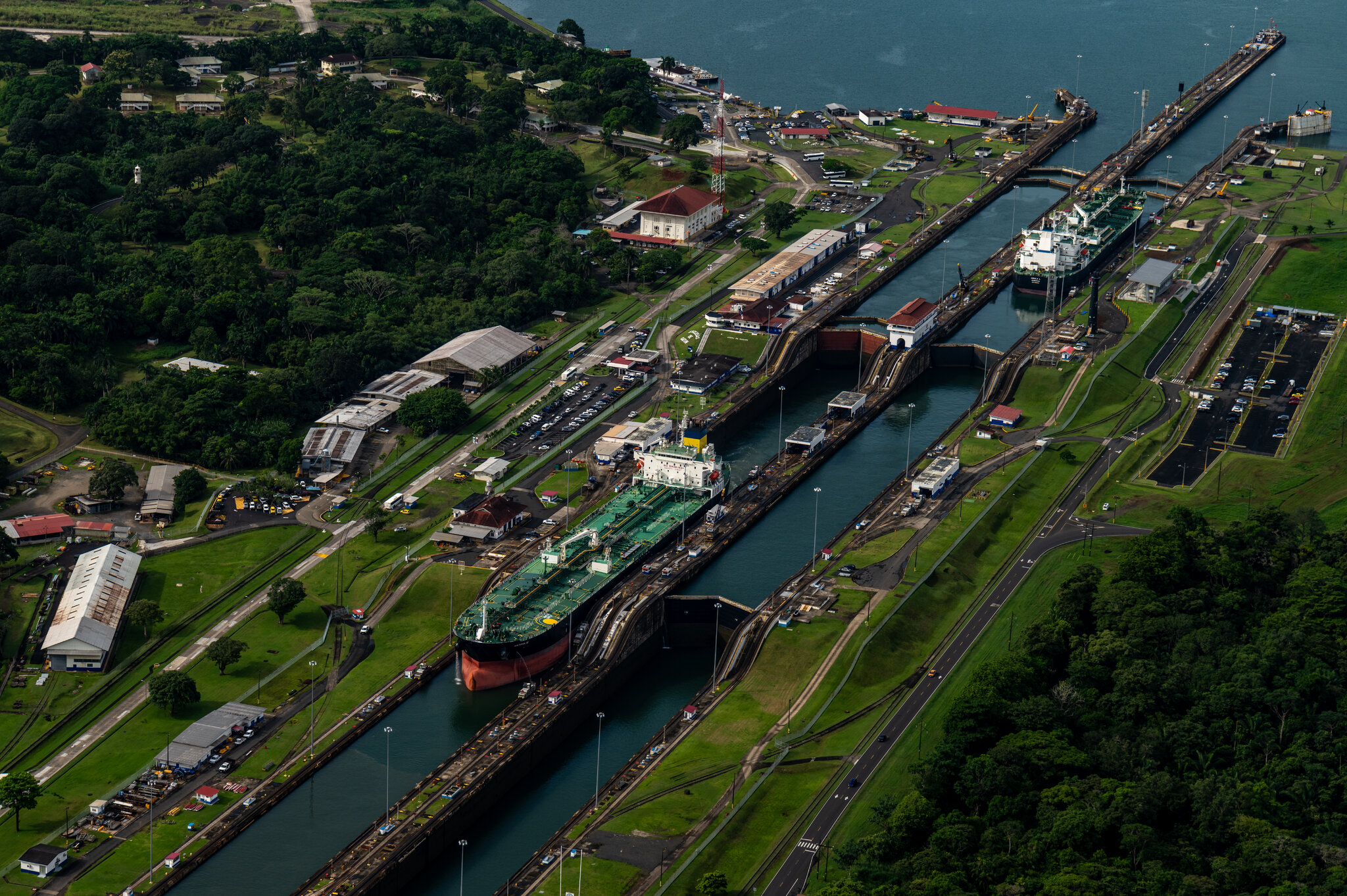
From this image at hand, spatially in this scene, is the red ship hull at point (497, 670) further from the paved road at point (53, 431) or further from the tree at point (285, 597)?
the paved road at point (53, 431)

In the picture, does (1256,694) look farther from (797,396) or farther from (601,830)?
(797,396)

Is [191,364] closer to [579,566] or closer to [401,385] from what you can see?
[401,385]

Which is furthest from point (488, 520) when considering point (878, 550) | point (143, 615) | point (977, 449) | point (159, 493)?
point (977, 449)

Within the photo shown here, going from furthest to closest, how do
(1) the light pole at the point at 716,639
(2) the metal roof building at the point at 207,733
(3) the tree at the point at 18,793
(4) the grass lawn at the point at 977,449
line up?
(4) the grass lawn at the point at 977,449, (1) the light pole at the point at 716,639, (2) the metal roof building at the point at 207,733, (3) the tree at the point at 18,793

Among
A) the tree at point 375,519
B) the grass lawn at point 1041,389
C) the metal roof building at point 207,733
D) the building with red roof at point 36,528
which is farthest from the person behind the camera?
the grass lawn at point 1041,389

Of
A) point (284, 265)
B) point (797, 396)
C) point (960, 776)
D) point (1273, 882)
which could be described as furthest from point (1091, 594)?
point (284, 265)

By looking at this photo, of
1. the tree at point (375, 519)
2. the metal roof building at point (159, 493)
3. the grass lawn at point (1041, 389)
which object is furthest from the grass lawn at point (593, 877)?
the grass lawn at point (1041, 389)
